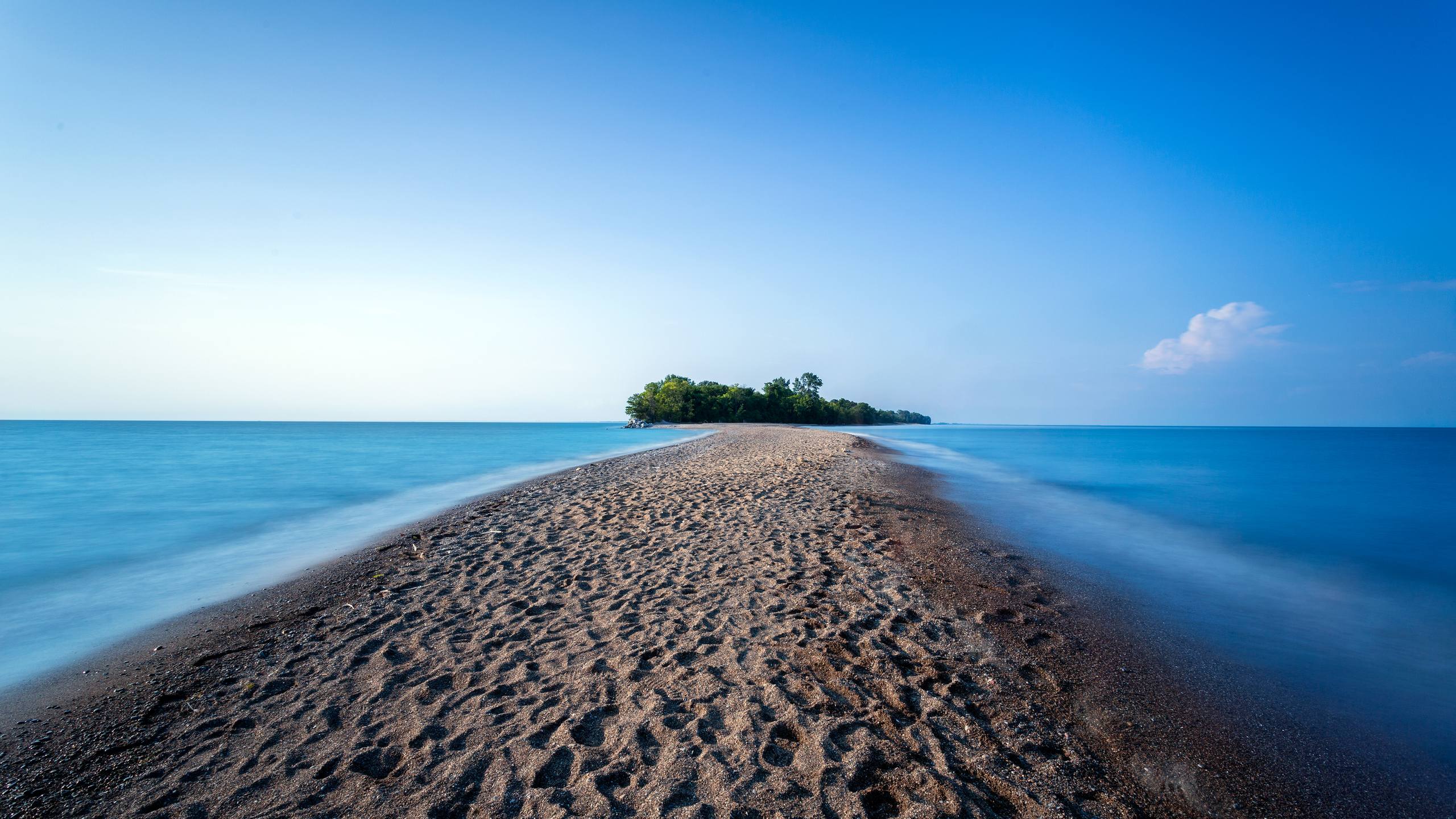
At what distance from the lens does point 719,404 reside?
100875 mm

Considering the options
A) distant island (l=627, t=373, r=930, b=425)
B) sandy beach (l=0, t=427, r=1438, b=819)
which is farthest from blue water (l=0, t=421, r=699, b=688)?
distant island (l=627, t=373, r=930, b=425)

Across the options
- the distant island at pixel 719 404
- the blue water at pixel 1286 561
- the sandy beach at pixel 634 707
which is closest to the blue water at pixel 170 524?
the sandy beach at pixel 634 707

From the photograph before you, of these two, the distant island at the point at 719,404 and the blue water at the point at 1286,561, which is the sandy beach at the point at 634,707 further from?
the distant island at the point at 719,404

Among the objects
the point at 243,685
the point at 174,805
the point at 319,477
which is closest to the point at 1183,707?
the point at 174,805

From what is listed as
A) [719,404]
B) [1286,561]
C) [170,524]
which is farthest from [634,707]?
[719,404]

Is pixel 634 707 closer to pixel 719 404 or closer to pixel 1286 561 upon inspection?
pixel 1286 561

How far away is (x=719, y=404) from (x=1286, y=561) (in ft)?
295

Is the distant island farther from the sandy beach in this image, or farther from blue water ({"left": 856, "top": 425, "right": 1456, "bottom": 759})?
the sandy beach

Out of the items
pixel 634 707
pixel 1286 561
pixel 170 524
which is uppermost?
pixel 634 707

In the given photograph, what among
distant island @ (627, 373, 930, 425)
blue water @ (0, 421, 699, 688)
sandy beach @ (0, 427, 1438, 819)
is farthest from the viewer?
distant island @ (627, 373, 930, 425)

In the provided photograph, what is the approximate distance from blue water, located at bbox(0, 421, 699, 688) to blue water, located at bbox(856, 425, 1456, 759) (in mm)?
13224

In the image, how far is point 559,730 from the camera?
3932 millimetres

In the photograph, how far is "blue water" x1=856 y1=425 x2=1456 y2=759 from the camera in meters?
6.24

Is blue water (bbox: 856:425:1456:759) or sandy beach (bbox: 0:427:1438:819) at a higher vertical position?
sandy beach (bbox: 0:427:1438:819)
